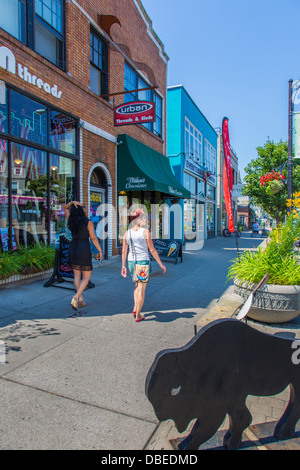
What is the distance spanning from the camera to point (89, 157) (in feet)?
32.6

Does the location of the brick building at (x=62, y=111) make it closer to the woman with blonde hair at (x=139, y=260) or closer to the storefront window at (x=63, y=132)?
the storefront window at (x=63, y=132)

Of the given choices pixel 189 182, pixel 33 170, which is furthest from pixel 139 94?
pixel 189 182

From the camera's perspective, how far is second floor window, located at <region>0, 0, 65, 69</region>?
741cm

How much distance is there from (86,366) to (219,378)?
6.01 ft

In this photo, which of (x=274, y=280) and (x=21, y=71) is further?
(x=21, y=71)

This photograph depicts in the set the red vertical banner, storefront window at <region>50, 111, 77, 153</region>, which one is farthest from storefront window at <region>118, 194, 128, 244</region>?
the red vertical banner

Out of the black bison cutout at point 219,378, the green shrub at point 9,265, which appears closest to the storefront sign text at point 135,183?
the green shrub at point 9,265

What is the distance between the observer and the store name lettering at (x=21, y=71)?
6930 millimetres

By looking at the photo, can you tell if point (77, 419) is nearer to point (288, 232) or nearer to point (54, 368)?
point (54, 368)

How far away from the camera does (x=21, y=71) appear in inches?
293

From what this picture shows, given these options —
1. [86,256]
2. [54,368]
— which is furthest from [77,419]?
[86,256]

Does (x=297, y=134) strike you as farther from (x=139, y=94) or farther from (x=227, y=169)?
(x=139, y=94)

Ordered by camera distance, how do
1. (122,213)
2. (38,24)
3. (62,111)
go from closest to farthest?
(38,24) < (62,111) < (122,213)

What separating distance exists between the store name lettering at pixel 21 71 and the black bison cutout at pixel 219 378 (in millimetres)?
7469
